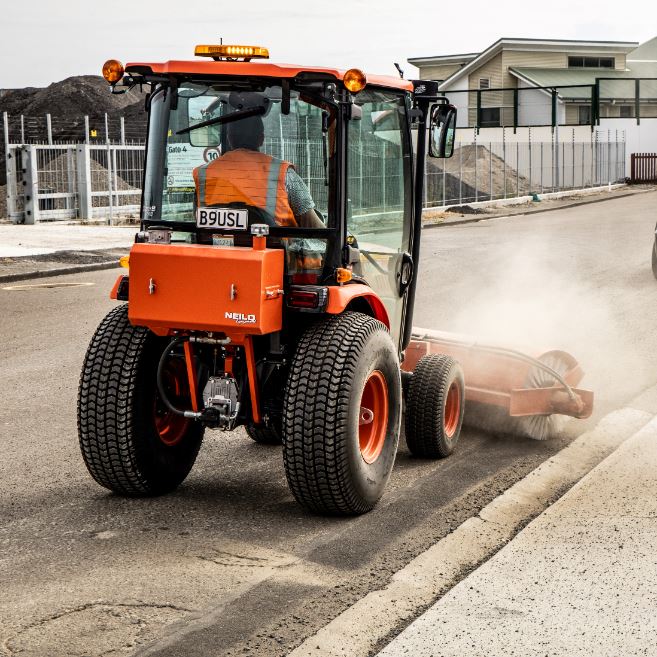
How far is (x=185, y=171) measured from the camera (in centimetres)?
595

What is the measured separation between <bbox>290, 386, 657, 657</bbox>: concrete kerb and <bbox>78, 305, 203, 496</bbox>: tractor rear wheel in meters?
1.59

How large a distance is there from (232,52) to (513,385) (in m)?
3.06

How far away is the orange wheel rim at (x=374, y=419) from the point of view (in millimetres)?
6016

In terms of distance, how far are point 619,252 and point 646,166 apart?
3523 centimetres

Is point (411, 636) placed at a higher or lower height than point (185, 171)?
lower

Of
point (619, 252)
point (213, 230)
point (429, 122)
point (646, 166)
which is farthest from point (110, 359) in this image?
point (646, 166)

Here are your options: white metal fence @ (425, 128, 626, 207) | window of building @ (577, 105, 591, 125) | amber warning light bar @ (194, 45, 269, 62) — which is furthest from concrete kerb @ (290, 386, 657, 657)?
window of building @ (577, 105, 591, 125)

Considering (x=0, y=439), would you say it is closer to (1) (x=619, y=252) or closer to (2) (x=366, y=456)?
(2) (x=366, y=456)

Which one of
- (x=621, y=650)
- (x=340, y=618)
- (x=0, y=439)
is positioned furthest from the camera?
(x=0, y=439)

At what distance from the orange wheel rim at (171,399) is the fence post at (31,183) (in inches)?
812

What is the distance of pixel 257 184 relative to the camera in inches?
226

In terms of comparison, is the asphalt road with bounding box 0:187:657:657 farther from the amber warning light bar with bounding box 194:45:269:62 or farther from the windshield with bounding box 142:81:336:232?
the amber warning light bar with bounding box 194:45:269:62

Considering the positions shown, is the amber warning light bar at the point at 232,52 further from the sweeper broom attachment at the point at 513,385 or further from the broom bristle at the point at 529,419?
the broom bristle at the point at 529,419

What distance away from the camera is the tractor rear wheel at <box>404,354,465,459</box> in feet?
22.6
